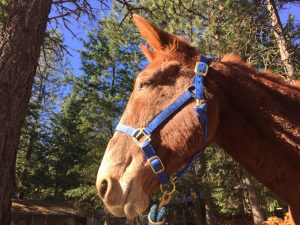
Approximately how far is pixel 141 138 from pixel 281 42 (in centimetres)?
941

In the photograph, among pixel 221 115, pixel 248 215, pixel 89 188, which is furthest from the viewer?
pixel 248 215

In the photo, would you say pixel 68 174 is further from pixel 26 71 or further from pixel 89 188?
pixel 26 71

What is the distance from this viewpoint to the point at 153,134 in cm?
221

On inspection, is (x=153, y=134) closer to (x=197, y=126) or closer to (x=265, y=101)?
(x=197, y=126)

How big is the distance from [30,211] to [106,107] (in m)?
10.2

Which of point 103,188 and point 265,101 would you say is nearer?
point 103,188

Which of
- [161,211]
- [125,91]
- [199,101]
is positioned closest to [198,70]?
[199,101]

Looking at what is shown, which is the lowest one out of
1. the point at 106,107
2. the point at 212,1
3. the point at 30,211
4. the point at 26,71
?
the point at 30,211

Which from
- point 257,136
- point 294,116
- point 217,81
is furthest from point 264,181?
point 217,81

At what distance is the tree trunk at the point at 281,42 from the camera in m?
9.69

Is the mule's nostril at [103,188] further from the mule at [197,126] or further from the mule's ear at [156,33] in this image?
the mule's ear at [156,33]

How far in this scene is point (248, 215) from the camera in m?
22.0

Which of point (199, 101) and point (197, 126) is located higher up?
point (199, 101)

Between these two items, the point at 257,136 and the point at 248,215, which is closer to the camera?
the point at 257,136
